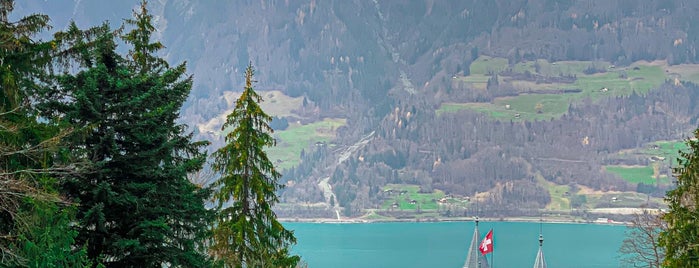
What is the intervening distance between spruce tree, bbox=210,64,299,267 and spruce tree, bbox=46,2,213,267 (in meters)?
4.58

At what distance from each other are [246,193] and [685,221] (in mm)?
11668

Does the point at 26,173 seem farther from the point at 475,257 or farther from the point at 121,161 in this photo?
the point at 475,257

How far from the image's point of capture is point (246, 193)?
24.9 m

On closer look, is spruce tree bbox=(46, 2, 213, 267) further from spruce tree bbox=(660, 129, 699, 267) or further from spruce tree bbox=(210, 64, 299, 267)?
spruce tree bbox=(660, 129, 699, 267)

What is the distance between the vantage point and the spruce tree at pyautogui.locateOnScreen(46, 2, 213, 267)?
1783 centimetres

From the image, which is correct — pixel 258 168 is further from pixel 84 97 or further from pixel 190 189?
pixel 84 97

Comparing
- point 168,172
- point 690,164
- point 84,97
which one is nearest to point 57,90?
point 84,97

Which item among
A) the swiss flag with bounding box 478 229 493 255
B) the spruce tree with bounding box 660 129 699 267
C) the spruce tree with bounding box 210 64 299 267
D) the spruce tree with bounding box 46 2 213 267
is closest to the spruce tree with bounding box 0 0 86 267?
the spruce tree with bounding box 46 2 213 267

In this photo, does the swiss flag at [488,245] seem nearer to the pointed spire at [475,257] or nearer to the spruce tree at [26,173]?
the pointed spire at [475,257]

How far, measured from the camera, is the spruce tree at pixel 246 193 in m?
24.4

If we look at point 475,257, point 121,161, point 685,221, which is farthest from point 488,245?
point 121,161

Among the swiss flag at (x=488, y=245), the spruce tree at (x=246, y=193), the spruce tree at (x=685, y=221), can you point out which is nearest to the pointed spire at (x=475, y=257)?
the swiss flag at (x=488, y=245)

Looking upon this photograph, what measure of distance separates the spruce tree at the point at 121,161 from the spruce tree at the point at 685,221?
12794 mm

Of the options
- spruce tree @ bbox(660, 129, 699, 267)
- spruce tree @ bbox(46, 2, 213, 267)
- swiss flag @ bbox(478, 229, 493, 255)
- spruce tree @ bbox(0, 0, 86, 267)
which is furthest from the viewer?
swiss flag @ bbox(478, 229, 493, 255)
